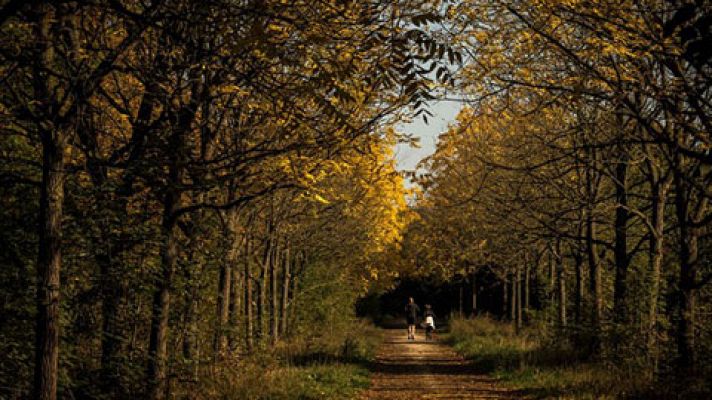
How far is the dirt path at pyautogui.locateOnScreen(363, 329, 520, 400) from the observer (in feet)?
47.8

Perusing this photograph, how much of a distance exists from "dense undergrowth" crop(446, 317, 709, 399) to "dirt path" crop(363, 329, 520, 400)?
478 mm

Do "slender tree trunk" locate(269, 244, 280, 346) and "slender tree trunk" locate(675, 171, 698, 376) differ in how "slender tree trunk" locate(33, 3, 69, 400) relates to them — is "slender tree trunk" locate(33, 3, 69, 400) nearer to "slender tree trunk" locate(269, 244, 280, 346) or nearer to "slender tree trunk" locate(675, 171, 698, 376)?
"slender tree trunk" locate(675, 171, 698, 376)

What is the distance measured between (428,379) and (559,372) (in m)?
3.32

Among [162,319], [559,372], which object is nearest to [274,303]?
[559,372]

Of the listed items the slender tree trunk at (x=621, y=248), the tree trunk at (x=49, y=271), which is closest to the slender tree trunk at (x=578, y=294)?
the slender tree trunk at (x=621, y=248)

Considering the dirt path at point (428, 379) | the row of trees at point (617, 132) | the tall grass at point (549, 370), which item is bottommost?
the dirt path at point (428, 379)

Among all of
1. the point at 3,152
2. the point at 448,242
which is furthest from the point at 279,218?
the point at 448,242

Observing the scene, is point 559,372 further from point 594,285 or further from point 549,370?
point 594,285

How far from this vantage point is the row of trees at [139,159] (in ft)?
21.9

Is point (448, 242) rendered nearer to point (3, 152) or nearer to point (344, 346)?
point (344, 346)

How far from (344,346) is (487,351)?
4.62 metres

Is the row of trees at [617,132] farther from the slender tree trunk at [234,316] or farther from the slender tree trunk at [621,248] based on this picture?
the slender tree trunk at [234,316]

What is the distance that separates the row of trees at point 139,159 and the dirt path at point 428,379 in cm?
434

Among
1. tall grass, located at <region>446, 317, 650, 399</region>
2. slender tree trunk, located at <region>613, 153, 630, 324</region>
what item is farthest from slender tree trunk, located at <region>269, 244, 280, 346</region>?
slender tree trunk, located at <region>613, 153, 630, 324</region>
